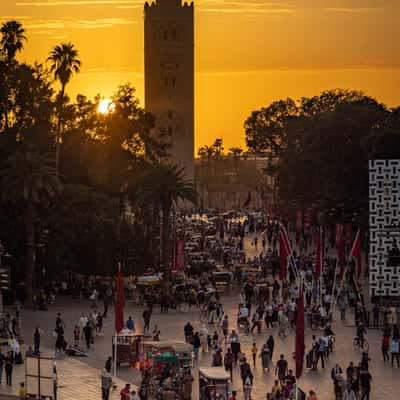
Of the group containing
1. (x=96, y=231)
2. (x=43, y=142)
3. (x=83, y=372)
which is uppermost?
(x=43, y=142)

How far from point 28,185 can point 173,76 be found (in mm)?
83455

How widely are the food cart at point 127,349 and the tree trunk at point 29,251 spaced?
55.5 feet

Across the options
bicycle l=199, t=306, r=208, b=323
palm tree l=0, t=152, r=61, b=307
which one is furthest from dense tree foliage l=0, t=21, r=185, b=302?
bicycle l=199, t=306, r=208, b=323

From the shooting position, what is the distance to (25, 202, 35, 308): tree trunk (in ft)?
205

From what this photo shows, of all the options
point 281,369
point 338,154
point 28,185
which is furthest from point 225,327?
point 338,154

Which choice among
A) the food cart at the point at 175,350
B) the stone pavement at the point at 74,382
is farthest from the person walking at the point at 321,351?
the stone pavement at the point at 74,382

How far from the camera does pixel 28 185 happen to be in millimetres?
63562

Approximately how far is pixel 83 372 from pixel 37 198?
66.4ft

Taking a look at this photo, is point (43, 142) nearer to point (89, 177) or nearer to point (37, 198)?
point (89, 177)

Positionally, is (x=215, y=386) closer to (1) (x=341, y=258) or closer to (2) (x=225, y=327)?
(2) (x=225, y=327)

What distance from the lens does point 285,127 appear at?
140750 mm

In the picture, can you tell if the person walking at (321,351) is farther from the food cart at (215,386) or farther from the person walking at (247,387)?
the food cart at (215,386)

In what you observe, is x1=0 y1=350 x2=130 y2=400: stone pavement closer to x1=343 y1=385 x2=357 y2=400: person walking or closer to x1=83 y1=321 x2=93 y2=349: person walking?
x1=83 y1=321 x2=93 y2=349: person walking

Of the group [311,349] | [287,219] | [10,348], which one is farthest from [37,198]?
[287,219]
